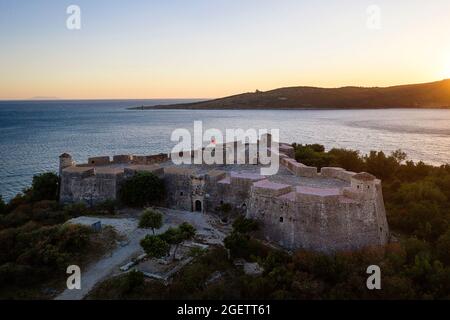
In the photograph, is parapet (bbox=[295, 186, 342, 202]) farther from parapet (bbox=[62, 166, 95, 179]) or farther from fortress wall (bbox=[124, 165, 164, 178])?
parapet (bbox=[62, 166, 95, 179])

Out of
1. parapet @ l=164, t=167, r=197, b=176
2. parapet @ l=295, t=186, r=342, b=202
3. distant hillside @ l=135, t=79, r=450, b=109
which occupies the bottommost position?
parapet @ l=295, t=186, r=342, b=202

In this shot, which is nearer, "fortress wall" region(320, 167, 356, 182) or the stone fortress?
the stone fortress

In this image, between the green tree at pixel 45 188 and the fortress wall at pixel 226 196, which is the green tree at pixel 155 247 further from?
the green tree at pixel 45 188

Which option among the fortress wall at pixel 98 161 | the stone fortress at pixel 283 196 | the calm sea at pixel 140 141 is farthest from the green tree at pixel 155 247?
the calm sea at pixel 140 141

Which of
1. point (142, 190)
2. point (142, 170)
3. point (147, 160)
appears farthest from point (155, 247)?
point (147, 160)

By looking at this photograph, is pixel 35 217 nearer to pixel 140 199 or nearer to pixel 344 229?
pixel 140 199

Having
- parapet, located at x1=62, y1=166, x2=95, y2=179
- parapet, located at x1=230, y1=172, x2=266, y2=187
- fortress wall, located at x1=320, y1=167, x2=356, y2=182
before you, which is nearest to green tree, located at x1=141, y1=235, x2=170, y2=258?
parapet, located at x1=230, y1=172, x2=266, y2=187
